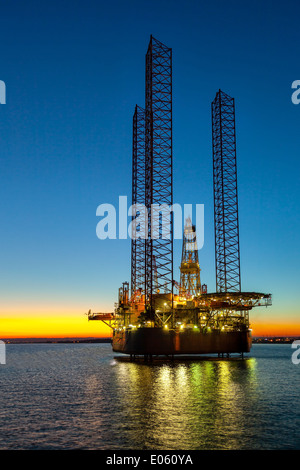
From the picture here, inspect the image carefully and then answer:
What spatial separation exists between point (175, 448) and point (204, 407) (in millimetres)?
9360

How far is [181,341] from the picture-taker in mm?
55625

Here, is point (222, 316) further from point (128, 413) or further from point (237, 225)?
point (128, 413)

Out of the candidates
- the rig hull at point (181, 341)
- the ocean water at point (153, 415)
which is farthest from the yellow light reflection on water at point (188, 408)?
the rig hull at point (181, 341)

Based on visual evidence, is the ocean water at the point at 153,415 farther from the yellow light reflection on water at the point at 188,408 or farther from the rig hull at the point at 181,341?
the rig hull at the point at 181,341

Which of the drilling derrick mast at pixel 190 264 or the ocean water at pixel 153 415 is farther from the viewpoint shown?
the drilling derrick mast at pixel 190 264

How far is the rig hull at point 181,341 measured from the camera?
54.4m

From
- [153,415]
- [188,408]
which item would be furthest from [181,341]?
[153,415]

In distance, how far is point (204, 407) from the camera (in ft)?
86.4

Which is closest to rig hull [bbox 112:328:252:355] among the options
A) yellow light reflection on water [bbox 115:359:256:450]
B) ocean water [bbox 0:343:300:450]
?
yellow light reflection on water [bbox 115:359:256:450]

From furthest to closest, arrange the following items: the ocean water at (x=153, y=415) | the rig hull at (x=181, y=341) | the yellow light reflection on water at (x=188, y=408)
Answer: the rig hull at (x=181, y=341) < the yellow light reflection on water at (x=188, y=408) < the ocean water at (x=153, y=415)

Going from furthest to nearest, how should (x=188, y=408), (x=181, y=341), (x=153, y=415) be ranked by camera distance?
(x=181, y=341) → (x=188, y=408) → (x=153, y=415)

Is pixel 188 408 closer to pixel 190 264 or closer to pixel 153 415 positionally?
pixel 153 415

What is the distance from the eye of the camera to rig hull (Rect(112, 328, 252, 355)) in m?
54.4
